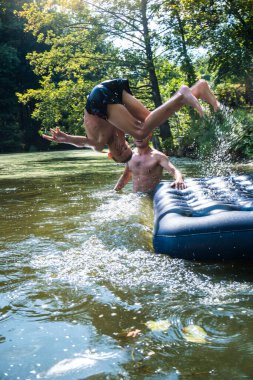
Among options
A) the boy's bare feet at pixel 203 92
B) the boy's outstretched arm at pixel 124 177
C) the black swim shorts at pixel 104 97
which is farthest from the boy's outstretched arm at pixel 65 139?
the boy's outstretched arm at pixel 124 177

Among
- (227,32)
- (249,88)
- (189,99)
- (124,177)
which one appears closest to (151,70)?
(249,88)

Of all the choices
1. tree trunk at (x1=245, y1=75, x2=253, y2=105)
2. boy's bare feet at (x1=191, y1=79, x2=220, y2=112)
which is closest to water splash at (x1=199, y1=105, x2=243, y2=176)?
tree trunk at (x1=245, y1=75, x2=253, y2=105)

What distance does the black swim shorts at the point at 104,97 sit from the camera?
379cm

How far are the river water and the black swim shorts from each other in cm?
109

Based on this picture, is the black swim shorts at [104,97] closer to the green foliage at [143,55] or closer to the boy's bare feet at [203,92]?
the boy's bare feet at [203,92]

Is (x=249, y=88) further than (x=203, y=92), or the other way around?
(x=249, y=88)

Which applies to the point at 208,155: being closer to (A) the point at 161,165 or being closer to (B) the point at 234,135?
(B) the point at 234,135

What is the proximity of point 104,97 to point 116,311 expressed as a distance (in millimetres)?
2288

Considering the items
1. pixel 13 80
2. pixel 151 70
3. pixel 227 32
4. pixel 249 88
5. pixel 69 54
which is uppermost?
pixel 13 80

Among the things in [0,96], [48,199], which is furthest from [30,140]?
[48,199]

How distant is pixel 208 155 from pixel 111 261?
9.33 m

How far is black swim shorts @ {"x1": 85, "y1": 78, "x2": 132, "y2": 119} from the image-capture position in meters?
3.79

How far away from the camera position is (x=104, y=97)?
3.79m

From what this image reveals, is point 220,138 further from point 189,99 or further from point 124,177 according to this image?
point 189,99
